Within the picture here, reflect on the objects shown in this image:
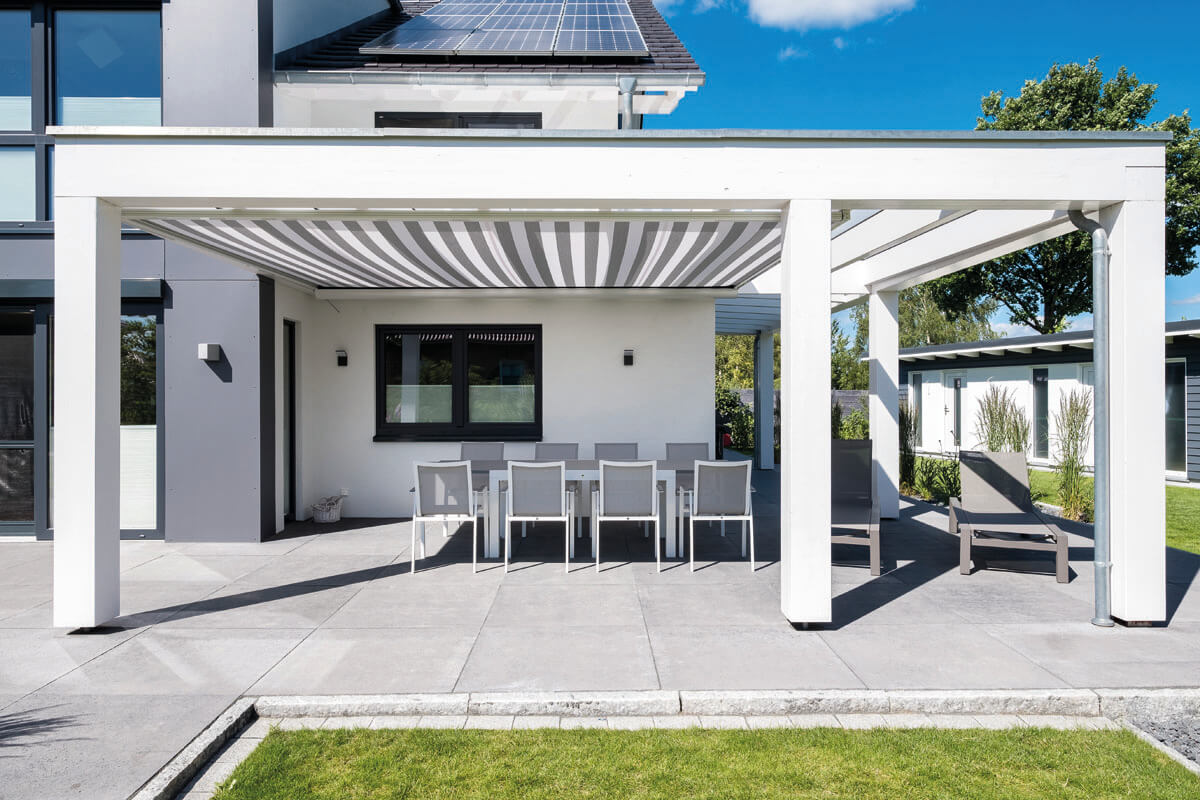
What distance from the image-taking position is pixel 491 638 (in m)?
5.05

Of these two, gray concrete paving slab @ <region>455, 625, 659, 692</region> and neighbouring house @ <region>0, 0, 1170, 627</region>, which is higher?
neighbouring house @ <region>0, 0, 1170, 627</region>

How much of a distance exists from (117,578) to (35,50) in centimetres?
675

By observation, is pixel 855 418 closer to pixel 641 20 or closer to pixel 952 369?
pixel 952 369

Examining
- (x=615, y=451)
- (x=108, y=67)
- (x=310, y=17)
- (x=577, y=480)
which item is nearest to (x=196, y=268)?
(x=108, y=67)

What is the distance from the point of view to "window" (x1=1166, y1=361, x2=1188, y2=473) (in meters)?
15.1

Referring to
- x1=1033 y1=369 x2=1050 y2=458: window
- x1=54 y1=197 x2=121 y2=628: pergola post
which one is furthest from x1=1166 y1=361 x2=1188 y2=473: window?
x1=54 y1=197 x2=121 y2=628: pergola post

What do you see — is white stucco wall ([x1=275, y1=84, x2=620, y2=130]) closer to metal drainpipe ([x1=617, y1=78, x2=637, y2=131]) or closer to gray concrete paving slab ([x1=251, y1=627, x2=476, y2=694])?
metal drainpipe ([x1=617, y1=78, x2=637, y2=131])

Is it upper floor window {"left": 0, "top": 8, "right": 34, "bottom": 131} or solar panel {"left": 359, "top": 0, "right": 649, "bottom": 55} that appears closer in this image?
upper floor window {"left": 0, "top": 8, "right": 34, "bottom": 131}

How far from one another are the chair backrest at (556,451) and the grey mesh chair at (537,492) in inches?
77.2

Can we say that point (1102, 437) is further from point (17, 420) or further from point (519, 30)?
point (17, 420)

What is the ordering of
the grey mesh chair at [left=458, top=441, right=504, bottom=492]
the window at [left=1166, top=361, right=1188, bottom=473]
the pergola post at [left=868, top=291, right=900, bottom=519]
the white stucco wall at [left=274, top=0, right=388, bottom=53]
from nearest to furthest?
1. the white stucco wall at [left=274, top=0, right=388, bottom=53]
2. the grey mesh chair at [left=458, top=441, right=504, bottom=492]
3. the pergola post at [left=868, top=291, right=900, bottom=519]
4. the window at [left=1166, top=361, right=1188, bottom=473]

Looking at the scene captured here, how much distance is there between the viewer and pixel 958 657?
466cm

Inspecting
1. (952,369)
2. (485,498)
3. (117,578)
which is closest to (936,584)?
(485,498)

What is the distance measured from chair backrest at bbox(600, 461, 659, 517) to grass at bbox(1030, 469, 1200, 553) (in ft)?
18.9
